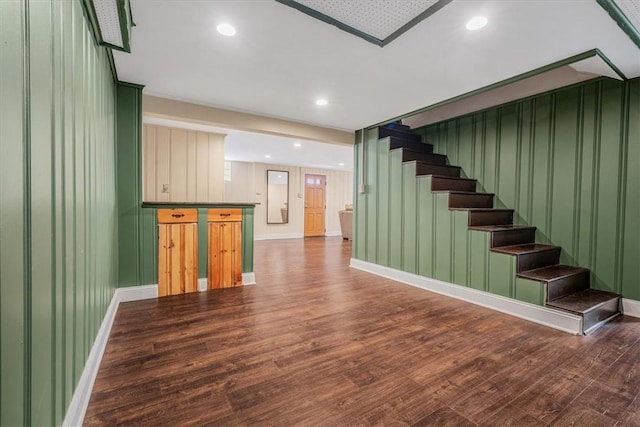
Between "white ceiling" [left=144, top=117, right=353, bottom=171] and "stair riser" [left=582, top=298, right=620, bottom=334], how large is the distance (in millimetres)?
4117

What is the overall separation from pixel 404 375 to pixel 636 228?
2.79 metres

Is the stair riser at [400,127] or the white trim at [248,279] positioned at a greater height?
the stair riser at [400,127]

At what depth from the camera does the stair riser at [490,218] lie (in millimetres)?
3451

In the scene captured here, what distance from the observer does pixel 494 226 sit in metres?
3.53

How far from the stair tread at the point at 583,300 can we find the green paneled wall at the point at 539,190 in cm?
12

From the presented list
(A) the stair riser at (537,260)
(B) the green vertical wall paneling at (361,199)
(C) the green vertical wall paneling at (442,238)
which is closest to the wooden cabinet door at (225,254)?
(B) the green vertical wall paneling at (361,199)

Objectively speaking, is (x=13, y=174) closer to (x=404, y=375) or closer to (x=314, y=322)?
(x=404, y=375)

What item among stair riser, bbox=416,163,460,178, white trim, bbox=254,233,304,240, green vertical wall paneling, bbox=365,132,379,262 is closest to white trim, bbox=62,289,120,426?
green vertical wall paneling, bbox=365,132,379,262

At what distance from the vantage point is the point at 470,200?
149 inches

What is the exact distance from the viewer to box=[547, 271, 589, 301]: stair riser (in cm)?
271

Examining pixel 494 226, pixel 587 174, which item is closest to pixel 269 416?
pixel 494 226

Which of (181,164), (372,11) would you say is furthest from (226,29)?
(181,164)

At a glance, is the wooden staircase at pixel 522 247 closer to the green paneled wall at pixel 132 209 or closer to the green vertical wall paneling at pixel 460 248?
the green vertical wall paneling at pixel 460 248

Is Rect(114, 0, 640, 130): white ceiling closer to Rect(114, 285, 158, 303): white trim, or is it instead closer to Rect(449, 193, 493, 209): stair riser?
Rect(449, 193, 493, 209): stair riser
